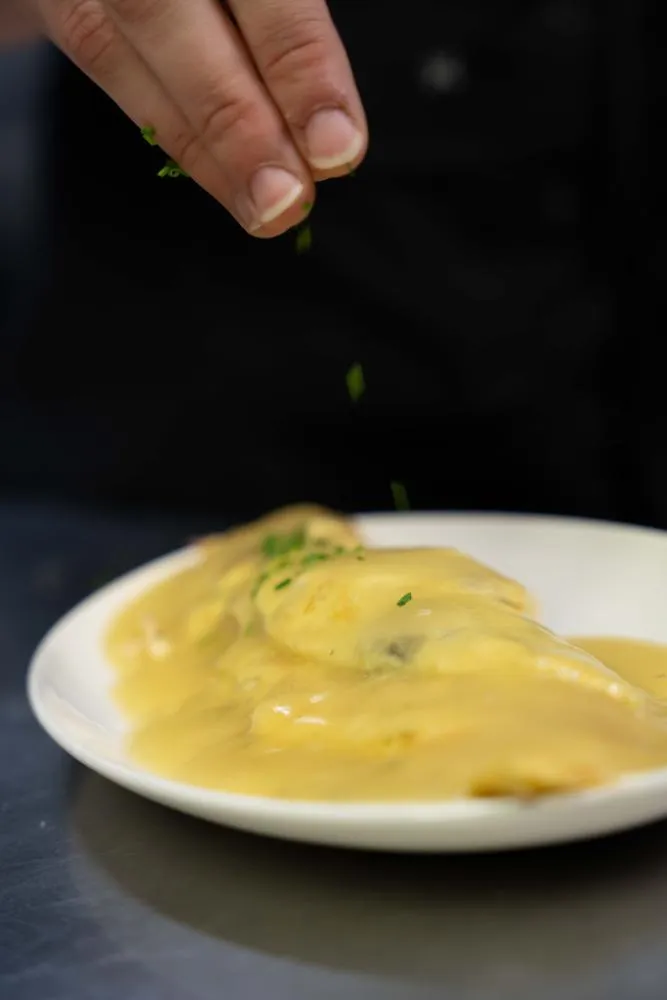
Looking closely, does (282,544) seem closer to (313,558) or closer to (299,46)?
(313,558)

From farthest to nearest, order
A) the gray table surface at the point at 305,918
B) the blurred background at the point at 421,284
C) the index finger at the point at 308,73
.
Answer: the blurred background at the point at 421,284 < the index finger at the point at 308,73 < the gray table surface at the point at 305,918

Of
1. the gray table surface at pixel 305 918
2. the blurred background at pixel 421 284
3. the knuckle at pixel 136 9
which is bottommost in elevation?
the gray table surface at pixel 305 918

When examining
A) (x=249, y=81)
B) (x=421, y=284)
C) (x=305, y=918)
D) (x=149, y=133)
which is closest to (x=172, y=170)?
(x=149, y=133)

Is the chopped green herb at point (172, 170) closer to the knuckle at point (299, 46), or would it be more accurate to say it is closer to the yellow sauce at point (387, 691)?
the knuckle at point (299, 46)

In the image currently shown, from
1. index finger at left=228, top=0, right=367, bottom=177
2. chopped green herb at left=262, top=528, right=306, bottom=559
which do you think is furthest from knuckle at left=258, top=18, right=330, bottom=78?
chopped green herb at left=262, top=528, right=306, bottom=559

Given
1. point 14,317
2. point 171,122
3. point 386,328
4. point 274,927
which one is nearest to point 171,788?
point 274,927

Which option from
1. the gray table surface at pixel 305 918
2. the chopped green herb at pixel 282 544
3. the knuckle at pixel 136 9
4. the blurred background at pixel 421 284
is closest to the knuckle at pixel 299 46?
the knuckle at pixel 136 9

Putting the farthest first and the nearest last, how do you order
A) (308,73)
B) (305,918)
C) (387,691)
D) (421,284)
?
(421,284) → (308,73) → (387,691) → (305,918)

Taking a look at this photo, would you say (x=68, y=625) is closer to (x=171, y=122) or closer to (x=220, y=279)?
(x=171, y=122)
